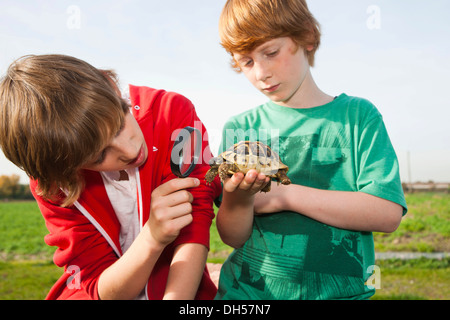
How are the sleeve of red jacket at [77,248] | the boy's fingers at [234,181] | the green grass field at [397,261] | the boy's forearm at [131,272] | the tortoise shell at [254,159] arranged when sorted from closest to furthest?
the boy's fingers at [234,181], the tortoise shell at [254,159], the boy's forearm at [131,272], the sleeve of red jacket at [77,248], the green grass field at [397,261]

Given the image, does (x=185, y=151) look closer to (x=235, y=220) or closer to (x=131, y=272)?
(x=235, y=220)

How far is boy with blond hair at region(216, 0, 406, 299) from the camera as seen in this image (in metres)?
2.16

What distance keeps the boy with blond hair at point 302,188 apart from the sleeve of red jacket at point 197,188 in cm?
13

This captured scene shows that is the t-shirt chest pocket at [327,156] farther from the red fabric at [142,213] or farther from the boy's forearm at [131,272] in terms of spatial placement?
the boy's forearm at [131,272]

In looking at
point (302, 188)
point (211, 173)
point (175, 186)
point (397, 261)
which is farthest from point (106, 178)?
point (397, 261)

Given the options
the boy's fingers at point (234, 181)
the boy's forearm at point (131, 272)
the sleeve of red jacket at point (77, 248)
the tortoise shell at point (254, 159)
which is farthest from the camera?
the sleeve of red jacket at point (77, 248)

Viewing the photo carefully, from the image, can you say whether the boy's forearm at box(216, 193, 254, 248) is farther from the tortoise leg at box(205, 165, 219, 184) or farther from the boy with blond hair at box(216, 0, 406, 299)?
the tortoise leg at box(205, 165, 219, 184)

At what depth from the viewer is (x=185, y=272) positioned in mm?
2143

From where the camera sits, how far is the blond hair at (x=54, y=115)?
1.84 meters

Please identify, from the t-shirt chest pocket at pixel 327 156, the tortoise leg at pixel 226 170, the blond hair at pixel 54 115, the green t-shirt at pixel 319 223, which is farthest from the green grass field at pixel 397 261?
the blond hair at pixel 54 115

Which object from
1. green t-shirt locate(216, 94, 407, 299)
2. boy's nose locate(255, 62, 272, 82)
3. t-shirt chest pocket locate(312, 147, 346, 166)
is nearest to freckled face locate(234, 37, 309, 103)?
boy's nose locate(255, 62, 272, 82)

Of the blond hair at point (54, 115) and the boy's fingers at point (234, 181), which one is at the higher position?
the blond hair at point (54, 115)

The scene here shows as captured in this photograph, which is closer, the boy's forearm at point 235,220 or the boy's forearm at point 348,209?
the boy's forearm at point 348,209
